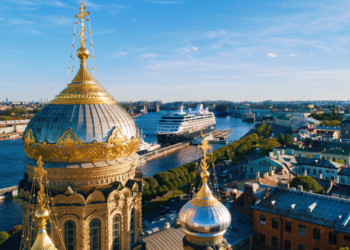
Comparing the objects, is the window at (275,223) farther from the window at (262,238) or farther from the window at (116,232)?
the window at (116,232)

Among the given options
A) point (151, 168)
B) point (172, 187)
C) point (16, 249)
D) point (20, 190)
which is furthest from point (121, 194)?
point (151, 168)

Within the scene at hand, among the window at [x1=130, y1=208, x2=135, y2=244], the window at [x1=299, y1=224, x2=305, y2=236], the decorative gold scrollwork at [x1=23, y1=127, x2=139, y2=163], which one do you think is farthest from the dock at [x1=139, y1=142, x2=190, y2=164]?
the decorative gold scrollwork at [x1=23, y1=127, x2=139, y2=163]

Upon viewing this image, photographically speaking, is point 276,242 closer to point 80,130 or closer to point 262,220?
point 262,220

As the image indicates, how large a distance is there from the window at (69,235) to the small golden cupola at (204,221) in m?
3.41

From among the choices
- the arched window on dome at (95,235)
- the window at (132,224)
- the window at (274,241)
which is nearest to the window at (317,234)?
the window at (274,241)

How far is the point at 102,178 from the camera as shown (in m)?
9.99

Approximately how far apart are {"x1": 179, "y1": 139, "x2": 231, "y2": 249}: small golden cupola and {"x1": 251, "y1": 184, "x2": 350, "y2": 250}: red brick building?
11.0 metres

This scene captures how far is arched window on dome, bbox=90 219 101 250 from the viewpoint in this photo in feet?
32.3

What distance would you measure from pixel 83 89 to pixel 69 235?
482cm

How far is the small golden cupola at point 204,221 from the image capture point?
30.4 feet

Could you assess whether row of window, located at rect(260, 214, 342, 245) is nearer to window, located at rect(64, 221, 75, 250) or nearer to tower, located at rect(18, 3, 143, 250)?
tower, located at rect(18, 3, 143, 250)

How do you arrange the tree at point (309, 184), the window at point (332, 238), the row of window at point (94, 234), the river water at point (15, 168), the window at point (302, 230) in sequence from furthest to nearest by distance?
the river water at point (15, 168) → the tree at point (309, 184) → the window at point (302, 230) → the window at point (332, 238) → the row of window at point (94, 234)

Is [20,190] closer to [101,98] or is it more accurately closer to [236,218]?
[101,98]

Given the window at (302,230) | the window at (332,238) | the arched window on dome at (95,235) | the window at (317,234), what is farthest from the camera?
the window at (302,230)
